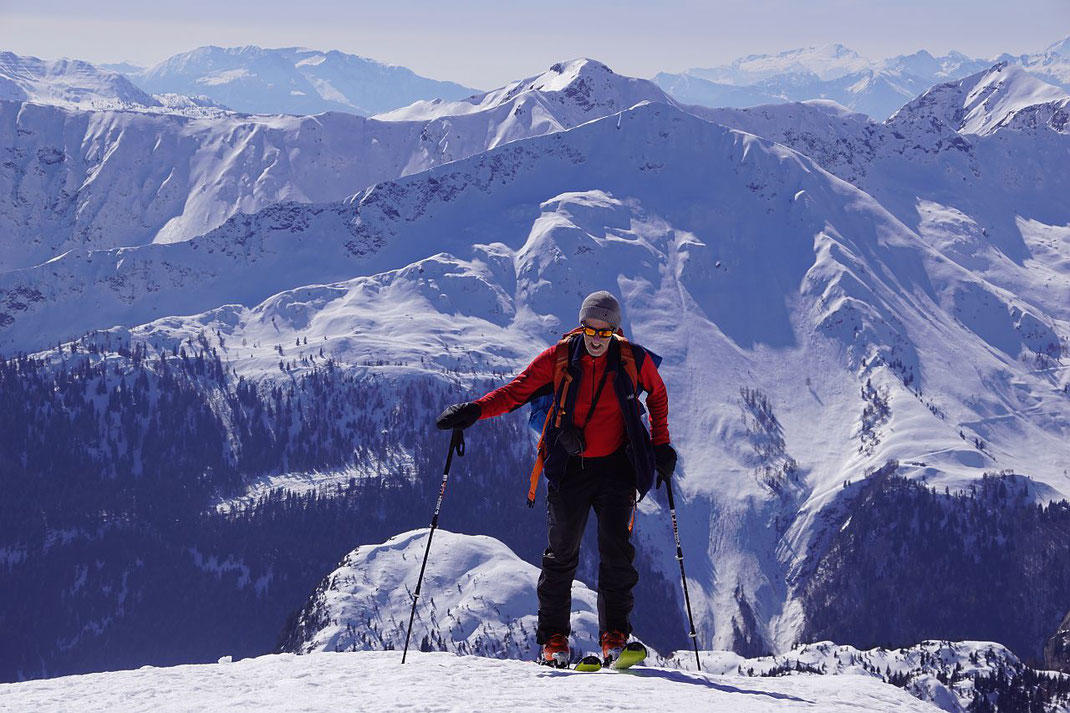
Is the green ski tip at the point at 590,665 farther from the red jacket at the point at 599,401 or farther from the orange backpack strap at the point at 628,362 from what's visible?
the orange backpack strap at the point at 628,362

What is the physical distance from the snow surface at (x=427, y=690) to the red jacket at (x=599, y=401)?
13.6 ft

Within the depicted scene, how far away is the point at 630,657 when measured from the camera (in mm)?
19984

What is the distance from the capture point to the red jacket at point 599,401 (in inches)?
768

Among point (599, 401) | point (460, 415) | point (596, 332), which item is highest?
point (596, 332)

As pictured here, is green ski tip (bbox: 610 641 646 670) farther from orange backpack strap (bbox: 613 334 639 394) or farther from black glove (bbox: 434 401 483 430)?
black glove (bbox: 434 401 483 430)

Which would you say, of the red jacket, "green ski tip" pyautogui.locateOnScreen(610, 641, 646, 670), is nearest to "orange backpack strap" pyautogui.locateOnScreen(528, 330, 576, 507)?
the red jacket

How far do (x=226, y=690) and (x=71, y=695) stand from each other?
271 cm

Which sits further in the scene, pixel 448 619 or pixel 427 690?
pixel 448 619

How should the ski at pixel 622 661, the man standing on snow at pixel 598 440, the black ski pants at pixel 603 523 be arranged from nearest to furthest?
the man standing on snow at pixel 598 440 < the black ski pants at pixel 603 523 < the ski at pixel 622 661

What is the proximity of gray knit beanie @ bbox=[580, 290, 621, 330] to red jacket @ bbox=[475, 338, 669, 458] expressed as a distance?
745 millimetres

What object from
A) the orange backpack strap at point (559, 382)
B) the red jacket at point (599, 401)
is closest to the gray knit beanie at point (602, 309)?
the orange backpack strap at point (559, 382)

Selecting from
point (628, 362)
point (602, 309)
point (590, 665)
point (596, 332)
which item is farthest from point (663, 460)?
point (590, 665)

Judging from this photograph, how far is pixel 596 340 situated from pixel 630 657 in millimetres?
5843

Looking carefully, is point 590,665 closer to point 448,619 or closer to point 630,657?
A: point 630,657
